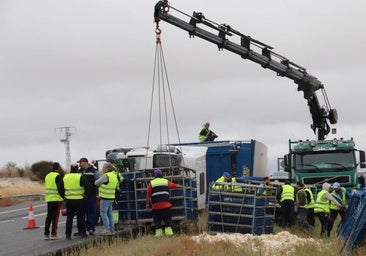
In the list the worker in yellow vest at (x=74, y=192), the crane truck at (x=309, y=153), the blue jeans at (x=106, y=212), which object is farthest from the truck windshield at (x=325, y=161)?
the worker in yellow vest at (x=74, y=192)

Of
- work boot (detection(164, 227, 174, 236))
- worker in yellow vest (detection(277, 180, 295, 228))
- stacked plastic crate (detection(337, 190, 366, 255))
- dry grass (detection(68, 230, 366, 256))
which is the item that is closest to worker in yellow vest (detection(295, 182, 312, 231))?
worker in yellow vest (detection(277, 180, 295, 228))

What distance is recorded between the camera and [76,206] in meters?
17.5

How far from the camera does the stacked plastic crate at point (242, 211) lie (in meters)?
18.3

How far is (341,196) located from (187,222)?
14.7ft

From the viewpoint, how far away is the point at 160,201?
17.9 meters

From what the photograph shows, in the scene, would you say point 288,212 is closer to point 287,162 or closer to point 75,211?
point 287,162

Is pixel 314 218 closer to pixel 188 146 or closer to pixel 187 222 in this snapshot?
pixel 187 222

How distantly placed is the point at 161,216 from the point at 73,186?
238 cm

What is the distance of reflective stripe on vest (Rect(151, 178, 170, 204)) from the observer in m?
17.9

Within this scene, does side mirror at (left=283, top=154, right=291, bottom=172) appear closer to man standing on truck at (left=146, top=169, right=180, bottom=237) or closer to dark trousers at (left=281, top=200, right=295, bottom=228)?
dark trousers at (left=281, top=200, right=295, bottom=228)

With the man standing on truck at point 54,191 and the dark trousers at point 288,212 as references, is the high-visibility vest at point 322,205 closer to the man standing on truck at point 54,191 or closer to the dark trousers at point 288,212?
the dark trousers at point 288,212

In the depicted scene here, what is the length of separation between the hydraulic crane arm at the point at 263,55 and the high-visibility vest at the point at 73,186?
7.00m

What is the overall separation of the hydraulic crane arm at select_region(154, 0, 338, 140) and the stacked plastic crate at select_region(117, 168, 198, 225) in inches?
223

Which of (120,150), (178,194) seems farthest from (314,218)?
(120,150)
